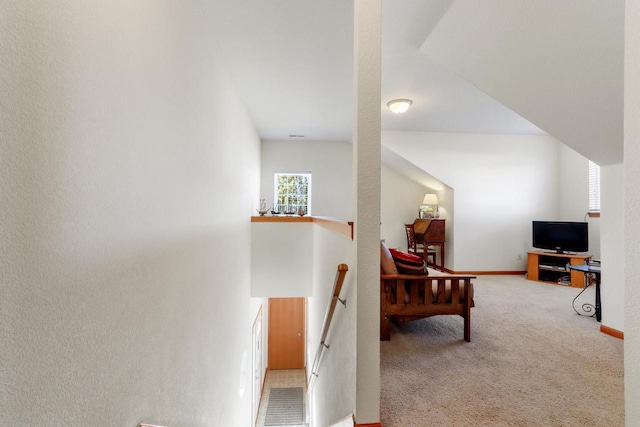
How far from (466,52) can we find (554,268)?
4625 mm

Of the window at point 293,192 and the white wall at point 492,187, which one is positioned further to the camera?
the window at point 293,192

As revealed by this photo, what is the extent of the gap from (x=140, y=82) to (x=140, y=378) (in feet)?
4.65

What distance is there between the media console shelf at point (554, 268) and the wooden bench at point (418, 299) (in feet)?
12.0

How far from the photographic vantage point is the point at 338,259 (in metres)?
2.29

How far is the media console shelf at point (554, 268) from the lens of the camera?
197 inches

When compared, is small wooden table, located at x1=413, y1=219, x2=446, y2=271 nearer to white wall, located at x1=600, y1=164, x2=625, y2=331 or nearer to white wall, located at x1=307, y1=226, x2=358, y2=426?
white wall, located at x1=600, y1=164, x2=625, y2=331

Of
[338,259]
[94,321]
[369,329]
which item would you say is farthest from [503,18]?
[94,321]

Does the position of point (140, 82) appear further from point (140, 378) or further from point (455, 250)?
point (455, 250)

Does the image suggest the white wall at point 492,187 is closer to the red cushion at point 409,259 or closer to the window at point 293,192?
the window at point 293,192

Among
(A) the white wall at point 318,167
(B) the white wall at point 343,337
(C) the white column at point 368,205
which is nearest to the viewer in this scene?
(C) the white column at point 368,205

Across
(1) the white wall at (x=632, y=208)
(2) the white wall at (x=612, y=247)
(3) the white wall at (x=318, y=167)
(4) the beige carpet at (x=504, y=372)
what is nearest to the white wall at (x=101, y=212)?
(4) the beige carpet at (x=504, y=372)

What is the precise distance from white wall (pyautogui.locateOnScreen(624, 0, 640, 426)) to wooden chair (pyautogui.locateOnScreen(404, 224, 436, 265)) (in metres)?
5.46

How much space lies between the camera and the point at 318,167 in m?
6.50

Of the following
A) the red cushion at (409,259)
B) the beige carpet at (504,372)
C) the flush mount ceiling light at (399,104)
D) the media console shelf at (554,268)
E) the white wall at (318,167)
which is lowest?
the beige carpet at (504,372)
